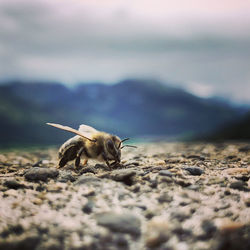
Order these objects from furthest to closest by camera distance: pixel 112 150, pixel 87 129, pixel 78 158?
1. pixel 87 129
2. pixel 78 158
3. pixel 112 150

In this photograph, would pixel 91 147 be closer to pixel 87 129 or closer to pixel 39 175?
pixel 87 129

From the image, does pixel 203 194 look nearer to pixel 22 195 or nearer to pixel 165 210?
pixel 165 210

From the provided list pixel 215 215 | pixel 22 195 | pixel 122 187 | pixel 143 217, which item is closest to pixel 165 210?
pixel 143 217

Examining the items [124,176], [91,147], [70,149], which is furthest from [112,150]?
[124,176]

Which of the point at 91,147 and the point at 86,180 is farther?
the point at 91,147

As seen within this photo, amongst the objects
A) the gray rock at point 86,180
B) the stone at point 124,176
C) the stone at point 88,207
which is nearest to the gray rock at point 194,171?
the stone at point 124,176

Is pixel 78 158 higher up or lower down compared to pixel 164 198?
higher up

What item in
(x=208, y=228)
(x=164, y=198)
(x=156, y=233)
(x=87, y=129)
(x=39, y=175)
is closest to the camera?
(x=156, y=233)
